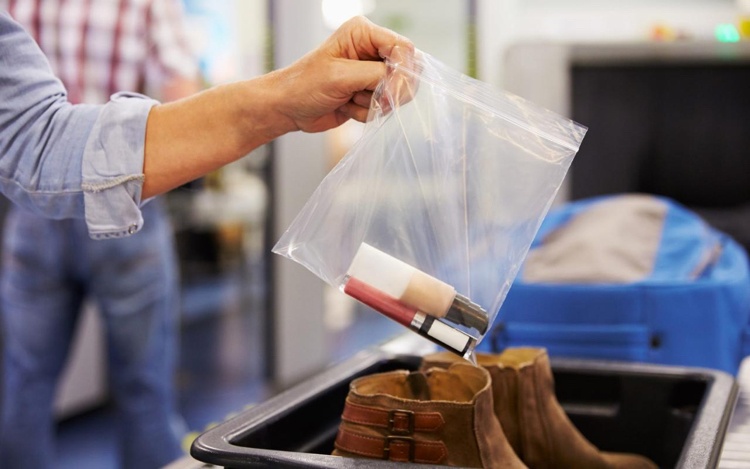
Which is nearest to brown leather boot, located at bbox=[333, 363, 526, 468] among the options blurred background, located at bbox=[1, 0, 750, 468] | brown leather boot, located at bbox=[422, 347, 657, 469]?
brown leather boot, located at bbox=[422, 347, 657, 469]

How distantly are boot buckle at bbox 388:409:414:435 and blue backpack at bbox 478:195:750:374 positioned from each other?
507mm

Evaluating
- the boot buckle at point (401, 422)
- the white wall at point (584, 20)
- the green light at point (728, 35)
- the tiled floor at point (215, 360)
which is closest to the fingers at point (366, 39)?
the boot buckle at point (401, 422)

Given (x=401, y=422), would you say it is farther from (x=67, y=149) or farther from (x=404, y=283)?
(x=67, y=149)

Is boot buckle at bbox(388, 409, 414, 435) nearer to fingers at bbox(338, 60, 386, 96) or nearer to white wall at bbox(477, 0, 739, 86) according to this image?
fingers at bbox(338, 60, 386, 96)

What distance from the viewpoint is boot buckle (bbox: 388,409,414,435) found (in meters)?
0.61

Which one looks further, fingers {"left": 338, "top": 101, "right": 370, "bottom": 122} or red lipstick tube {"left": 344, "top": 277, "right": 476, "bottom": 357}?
fingers {"left": 338, "top": 101, "right": 370, "bottom": 122}

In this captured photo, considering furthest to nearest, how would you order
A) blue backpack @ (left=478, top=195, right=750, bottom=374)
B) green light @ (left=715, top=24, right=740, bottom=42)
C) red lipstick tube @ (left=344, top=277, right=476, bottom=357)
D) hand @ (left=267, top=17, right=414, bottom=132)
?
green light @ (left=715, top=24, right=740, bottom=42)
blue backpack @ (left=478, top=195, right=750, bottom=374)
hand @ (left=267, top=17, right=414, bottom=132)
red lipstick tube @ (left=344, top=277, right=476, bottom=357)

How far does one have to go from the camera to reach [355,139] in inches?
67.7

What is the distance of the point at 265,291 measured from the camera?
3146 millimetres

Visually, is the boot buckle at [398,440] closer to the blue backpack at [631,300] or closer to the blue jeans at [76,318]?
the blue backpack at [631,300]

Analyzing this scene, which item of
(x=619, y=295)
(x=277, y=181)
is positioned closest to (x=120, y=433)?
(x=619, y=295)

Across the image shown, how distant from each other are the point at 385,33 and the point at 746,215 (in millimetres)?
1623

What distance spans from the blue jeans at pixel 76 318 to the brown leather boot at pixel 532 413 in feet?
3.32

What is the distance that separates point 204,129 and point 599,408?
0.49 meters
